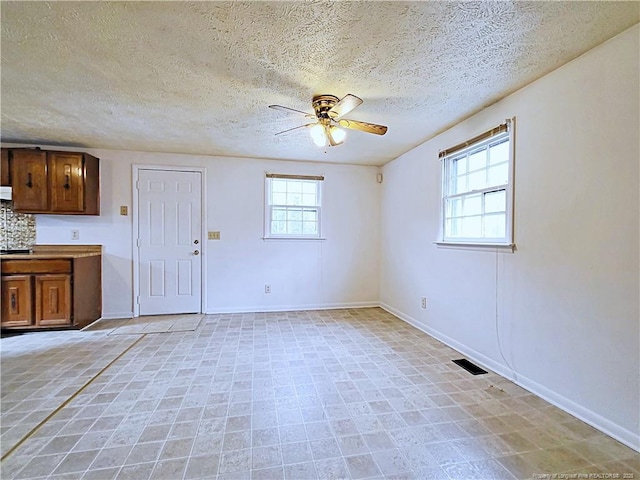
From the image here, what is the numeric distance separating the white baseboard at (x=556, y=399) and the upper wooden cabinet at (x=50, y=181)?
4657 millimetres

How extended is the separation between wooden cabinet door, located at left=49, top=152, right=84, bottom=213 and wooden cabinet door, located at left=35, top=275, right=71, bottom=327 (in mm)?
887

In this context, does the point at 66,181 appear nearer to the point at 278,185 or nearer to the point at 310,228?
the point at 278,185

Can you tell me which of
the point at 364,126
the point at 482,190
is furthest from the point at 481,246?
the point at 364,126

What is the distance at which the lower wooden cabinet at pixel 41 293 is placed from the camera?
3.29 m

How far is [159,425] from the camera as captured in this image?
1802 mm

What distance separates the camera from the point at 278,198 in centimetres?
458

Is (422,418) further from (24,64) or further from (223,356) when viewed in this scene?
(24,64)

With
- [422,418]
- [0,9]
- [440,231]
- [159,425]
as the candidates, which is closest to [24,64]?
[0,9]

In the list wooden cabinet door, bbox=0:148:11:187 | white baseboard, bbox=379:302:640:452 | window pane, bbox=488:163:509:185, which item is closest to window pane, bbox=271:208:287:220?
white baseboard, bbox=379:302:640:452

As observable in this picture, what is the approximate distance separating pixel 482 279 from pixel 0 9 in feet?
12.0

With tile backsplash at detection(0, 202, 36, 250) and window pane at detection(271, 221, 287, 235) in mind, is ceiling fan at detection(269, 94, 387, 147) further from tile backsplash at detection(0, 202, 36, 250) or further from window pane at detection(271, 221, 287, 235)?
tile backsplash at detection(0, 202, 36, 250)

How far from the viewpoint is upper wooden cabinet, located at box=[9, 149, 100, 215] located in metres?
3.56

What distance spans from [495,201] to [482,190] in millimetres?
181

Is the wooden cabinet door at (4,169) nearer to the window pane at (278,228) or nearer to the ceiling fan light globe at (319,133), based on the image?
the window pane at (278,228)
